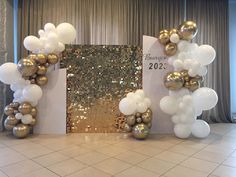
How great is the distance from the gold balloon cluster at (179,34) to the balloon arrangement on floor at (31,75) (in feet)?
5.09

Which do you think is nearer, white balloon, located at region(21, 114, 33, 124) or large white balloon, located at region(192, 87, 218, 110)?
large white balloon, located at region(192, 87, 218, 110)

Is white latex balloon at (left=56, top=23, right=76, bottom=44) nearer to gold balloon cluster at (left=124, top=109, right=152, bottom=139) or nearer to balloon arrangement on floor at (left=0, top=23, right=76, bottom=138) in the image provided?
balloon arrangement on floor at (left=0, top=23, right=76, bottom=138)

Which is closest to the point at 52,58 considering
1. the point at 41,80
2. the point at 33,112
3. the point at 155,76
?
the point at 41,80

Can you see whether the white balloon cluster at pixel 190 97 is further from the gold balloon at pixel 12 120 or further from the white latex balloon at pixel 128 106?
the gold balloon at pixel 12 120

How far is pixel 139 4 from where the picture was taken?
4594 mm

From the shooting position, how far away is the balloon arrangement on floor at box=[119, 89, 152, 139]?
3.49 meters

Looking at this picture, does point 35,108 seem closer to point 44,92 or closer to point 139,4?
point 44,92

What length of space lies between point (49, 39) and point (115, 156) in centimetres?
209

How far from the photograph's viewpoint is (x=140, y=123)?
11.7 ft

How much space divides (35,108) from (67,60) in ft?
3.25

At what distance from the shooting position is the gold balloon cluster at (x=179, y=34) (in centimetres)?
342

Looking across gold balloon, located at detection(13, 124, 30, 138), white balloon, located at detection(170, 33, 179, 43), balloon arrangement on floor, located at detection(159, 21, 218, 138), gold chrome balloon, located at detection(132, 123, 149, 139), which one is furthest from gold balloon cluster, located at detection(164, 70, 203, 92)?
gold balloon, located at detection(13, 124, 30, 138)

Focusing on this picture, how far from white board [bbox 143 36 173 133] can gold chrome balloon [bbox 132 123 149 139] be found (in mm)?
447

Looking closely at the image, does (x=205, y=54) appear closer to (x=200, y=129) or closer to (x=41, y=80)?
(x=200, y=129)
